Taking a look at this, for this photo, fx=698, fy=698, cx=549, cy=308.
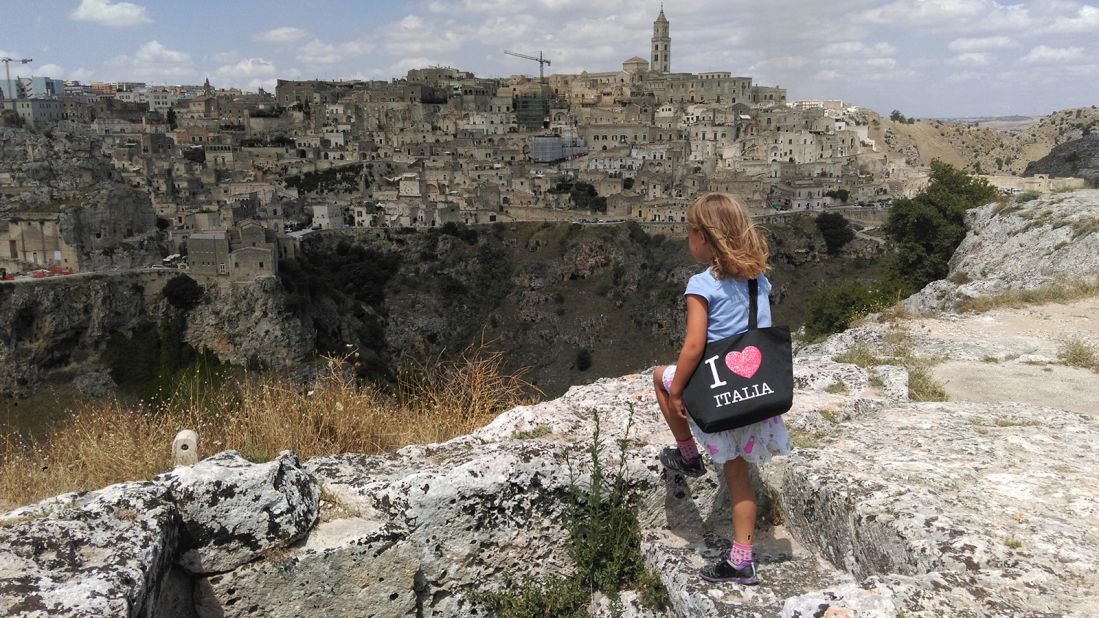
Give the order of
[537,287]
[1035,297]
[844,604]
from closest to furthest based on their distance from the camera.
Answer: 1. [844,604]
2. [1035,297]
3. [537,287]

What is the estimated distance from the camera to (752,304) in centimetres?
238

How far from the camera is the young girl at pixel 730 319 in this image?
235cm

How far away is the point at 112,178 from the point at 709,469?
54.4 meters

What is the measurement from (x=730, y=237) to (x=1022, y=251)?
11.7 metres

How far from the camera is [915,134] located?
72.8 m

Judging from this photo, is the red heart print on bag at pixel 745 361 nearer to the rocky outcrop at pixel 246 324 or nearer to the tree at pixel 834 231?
the rocky outcrop at pixel 246 324

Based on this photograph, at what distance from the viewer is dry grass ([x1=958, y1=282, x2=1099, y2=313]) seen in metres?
8.48

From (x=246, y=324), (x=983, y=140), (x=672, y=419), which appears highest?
(x=983, y=140)

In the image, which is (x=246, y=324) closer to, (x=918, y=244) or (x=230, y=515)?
(x=918, y=244)

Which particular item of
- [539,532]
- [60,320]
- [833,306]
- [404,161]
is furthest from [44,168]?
[539,532]

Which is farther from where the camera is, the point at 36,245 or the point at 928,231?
the point at 36,245

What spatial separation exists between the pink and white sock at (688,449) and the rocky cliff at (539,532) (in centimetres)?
15

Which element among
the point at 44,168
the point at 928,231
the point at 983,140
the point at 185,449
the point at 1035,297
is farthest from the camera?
the point at 983,140

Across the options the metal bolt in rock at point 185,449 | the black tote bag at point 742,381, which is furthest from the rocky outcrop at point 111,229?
the black tote bag at point 742,381
